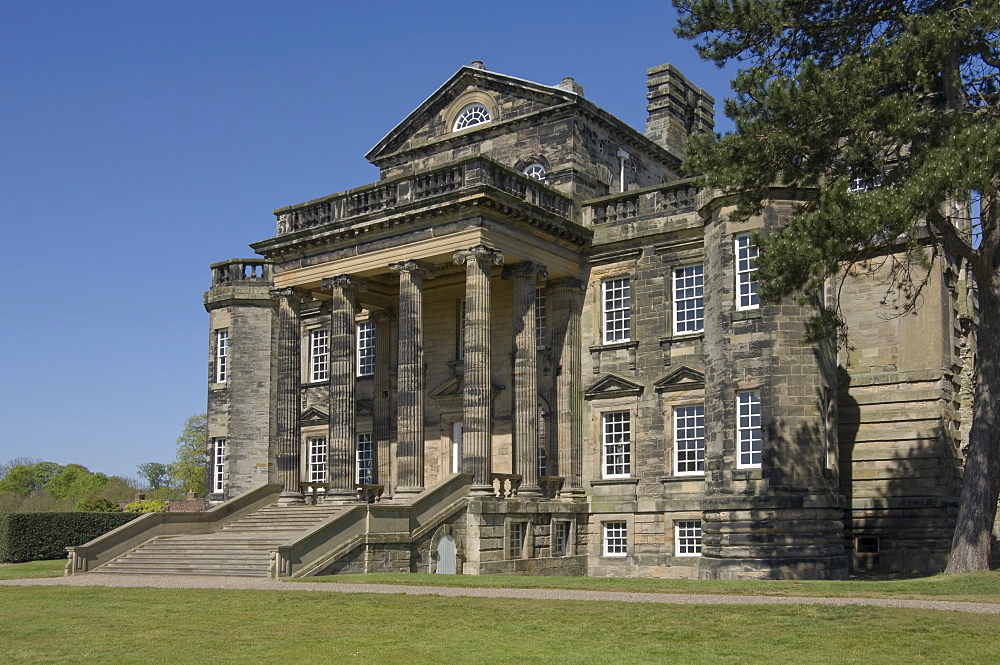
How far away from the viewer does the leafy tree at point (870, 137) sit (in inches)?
777

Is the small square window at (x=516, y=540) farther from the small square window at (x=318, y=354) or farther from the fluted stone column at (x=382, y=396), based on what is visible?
the small square window at (x=318, y=354)

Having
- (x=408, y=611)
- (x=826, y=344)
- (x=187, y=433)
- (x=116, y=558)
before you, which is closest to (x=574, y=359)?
(x=826, y=344)

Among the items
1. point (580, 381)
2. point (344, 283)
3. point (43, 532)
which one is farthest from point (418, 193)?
point (43, 532)

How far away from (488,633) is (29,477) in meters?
117

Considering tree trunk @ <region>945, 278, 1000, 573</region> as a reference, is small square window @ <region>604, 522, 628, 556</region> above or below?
below

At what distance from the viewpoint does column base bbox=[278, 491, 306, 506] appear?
33.4 metres

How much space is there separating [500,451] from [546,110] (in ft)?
36.1

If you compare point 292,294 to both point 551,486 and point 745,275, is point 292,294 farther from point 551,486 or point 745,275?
point 745,275

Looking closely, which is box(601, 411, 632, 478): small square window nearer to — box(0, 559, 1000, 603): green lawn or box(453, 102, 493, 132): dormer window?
box(0, 559, 1000, 603): green lawn

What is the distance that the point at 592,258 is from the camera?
33406mm

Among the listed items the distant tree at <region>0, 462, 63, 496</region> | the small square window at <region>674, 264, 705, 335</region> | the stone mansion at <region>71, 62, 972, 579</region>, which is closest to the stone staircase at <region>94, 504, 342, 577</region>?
the stone mansion at <region>71, 62, 972, 579</region>

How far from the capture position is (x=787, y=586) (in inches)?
810

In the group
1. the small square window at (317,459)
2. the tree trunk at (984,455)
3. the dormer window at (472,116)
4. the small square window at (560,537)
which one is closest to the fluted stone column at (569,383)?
the small square window at (560,537)

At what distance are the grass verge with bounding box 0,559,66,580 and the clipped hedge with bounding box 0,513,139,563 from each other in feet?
2.19
